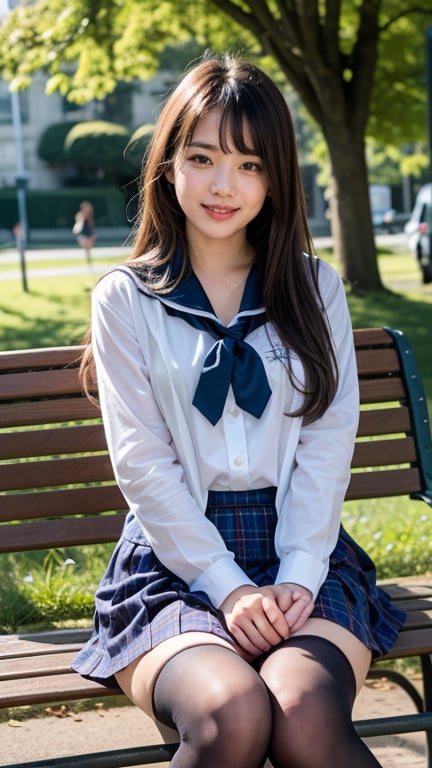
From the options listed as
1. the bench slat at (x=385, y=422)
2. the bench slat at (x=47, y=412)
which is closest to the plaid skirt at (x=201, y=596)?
the bench slat at (x=47, y=412)

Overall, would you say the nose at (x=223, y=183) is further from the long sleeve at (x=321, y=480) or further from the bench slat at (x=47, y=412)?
the bench slat at (x=47, y=412)

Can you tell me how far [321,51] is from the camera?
13.4m

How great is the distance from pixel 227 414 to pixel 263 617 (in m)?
0.51

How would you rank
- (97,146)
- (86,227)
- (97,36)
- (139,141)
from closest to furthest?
(139,141) → (97,36) → (86,227) → (97,146)

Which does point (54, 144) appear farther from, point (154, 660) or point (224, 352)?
point (154, 660)

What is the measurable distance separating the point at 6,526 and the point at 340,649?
1.14 meters

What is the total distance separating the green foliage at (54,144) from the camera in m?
49.3

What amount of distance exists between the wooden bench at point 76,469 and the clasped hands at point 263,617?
1.19ft

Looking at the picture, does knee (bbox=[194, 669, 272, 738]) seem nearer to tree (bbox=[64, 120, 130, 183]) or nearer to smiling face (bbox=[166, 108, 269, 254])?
smiling face (bbox=[166, 108, 269, 254])

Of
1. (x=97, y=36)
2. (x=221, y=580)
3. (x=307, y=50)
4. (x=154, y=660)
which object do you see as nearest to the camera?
(x=154, y=660)

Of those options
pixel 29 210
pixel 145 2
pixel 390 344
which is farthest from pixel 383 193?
pixel 390 344

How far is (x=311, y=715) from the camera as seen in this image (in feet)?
7.23

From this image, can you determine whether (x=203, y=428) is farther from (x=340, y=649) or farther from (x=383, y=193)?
(x=383, y=193)

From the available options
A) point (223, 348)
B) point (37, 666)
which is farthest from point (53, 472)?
point (223, 348)
